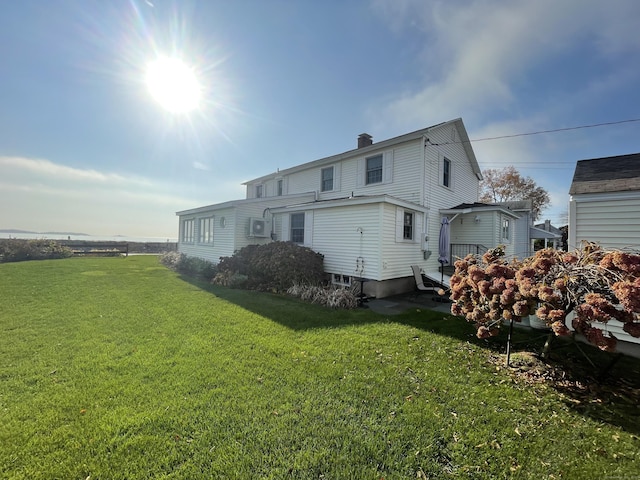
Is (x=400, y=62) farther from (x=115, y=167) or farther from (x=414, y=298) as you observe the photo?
(x=115, y=167)

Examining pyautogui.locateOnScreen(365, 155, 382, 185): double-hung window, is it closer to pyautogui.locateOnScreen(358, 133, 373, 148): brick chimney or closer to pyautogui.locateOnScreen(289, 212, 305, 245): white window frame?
pyautogui.locateOnScreen(358, 133, 373, 148): brick chimney

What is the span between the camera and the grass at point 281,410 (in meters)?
2.32

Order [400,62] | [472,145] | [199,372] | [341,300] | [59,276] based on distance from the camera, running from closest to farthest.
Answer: [199,372] → [341,300] → [400,62] → [59,276] → [472,145]

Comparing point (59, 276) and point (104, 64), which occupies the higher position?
point (104, 64)

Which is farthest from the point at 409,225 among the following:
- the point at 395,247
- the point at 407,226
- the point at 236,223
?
the point at 236,223

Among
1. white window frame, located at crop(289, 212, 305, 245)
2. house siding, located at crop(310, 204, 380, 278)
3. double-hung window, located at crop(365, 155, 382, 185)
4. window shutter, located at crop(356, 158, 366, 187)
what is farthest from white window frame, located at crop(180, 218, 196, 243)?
double-hung window, located at crop(365, 155, 382, 185)

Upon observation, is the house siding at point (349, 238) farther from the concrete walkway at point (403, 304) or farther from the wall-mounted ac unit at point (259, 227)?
the wall-mounted ac unit at point (259, 227)

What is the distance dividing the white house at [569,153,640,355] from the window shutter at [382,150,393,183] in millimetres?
7044

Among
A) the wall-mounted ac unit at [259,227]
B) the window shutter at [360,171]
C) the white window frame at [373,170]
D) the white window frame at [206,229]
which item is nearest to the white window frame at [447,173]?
the white window frame at [373,170]

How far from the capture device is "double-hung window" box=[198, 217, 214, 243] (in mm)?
16522

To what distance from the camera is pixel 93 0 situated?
679 centimetres

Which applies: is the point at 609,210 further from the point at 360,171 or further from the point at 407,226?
the point at 360,171

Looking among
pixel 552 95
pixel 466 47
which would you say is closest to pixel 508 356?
pixel 466 47

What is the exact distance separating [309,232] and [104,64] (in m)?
8.84
